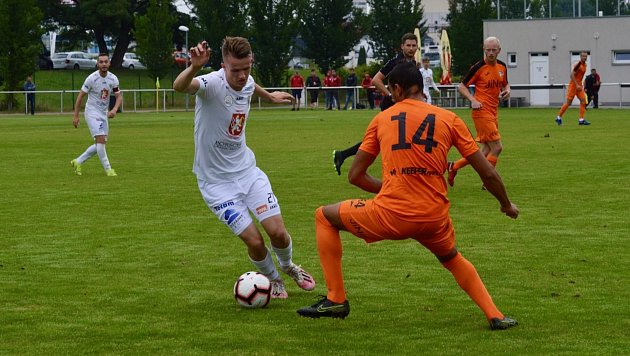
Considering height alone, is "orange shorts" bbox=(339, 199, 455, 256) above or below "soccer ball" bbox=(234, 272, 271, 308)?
above

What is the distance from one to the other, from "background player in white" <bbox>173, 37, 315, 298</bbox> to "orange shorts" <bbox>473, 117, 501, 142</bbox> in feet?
26.4

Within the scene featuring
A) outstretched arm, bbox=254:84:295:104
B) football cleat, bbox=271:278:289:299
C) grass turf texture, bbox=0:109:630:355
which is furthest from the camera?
outstretched arm, bbox=254:84:295:104

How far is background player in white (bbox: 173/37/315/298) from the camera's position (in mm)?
8195

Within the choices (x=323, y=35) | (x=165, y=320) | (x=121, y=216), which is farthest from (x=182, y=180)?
(x=323, y=35)

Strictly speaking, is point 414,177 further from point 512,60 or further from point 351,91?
point 512,60

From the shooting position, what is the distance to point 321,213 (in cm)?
728

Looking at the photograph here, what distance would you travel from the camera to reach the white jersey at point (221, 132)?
8.27 m

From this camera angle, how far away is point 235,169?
8.44 meters

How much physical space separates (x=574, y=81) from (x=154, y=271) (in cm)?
2492

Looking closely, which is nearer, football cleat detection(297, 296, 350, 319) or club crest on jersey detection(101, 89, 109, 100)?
football cleat detection(297, 296, 350, 319)

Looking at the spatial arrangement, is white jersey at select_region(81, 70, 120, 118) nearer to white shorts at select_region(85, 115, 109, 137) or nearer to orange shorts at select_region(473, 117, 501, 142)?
white shorts at select_region(85, 115, 109, 137)

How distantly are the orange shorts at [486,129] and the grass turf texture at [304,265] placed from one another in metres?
0.81

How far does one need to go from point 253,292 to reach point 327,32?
224 ft

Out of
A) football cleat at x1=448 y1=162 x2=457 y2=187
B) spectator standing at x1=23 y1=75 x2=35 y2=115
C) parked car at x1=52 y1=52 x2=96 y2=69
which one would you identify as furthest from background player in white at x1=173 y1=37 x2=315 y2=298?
parked car at x1=52 y1=52 x2=96 y2=69
